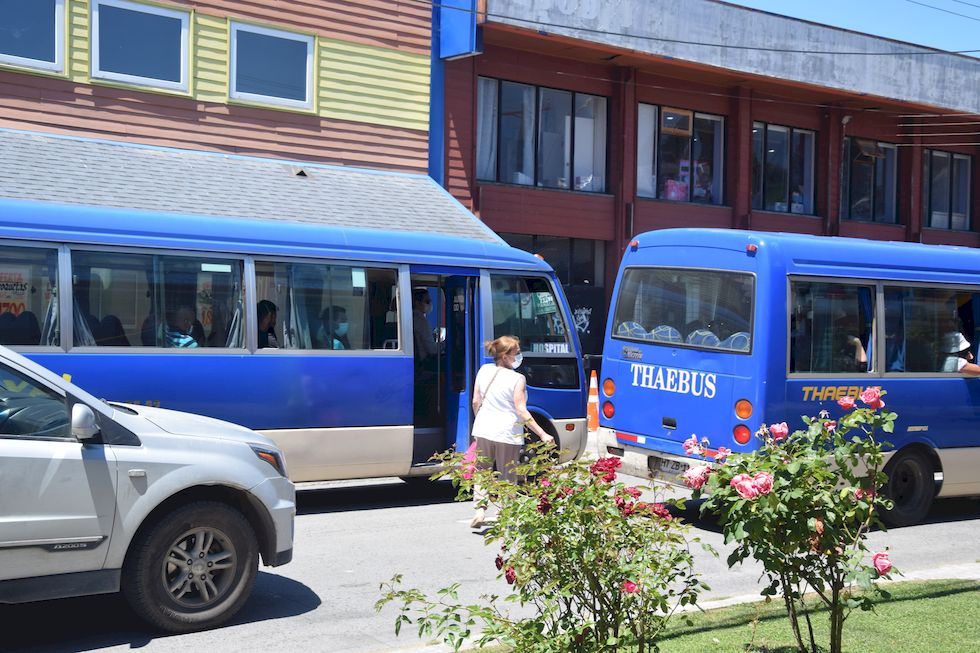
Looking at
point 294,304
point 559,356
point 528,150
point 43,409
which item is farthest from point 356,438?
point 528,150

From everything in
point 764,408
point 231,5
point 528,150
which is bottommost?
point 764,408

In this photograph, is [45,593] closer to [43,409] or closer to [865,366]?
[43,409]

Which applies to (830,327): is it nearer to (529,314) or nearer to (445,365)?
(529,314)

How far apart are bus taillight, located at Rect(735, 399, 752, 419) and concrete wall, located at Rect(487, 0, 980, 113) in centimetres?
1160

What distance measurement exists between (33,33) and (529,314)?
8332 mm

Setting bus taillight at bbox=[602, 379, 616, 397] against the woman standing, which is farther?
bus taillight at bbox=[602, 379, 616, 397]

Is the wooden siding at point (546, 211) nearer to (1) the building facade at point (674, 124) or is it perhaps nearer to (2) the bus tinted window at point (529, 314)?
(1) the building facade at point (674, 124)

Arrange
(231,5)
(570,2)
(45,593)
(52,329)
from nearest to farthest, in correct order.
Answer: (45,593) → (52,329) → (231,5) → (570,2)

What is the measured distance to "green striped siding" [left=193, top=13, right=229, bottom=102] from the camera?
Result: 1667cm

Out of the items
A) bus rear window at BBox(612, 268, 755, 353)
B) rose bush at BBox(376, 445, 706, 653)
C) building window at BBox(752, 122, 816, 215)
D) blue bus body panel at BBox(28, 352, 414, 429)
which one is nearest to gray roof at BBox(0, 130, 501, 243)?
blue bus body panel at BBox(28, 352, 414, 429)

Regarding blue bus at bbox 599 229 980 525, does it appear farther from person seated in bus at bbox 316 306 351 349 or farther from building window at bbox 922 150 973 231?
building window at bbox 922 150 973 231

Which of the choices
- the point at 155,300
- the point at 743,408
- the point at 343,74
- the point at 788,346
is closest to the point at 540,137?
the point at 343,74

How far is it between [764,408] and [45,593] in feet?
20.7

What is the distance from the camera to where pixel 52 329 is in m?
9.34
